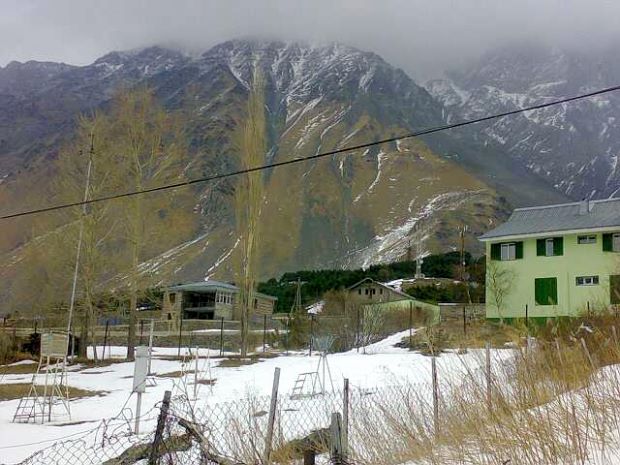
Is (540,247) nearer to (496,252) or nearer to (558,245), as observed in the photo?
(558,245)

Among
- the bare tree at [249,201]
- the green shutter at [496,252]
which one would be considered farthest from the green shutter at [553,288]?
the bare tree at [249,201]

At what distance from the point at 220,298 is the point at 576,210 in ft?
99.8

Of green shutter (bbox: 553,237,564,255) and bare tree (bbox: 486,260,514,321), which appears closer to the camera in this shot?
green shutter (bbox: 553,237,564,255)

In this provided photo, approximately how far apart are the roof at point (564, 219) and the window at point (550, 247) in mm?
498

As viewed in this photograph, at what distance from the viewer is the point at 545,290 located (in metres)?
31.5

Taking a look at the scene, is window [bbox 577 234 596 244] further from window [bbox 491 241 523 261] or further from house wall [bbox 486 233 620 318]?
window [bbox 491 241 523 261]

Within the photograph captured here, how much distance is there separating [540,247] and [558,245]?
0.89 metres

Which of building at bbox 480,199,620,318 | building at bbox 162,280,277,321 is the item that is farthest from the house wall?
building at bbox 162,280,277,321

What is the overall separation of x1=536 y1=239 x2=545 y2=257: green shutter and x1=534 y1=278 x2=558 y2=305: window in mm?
1277

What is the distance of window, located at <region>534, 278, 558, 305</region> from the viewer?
31.3 m

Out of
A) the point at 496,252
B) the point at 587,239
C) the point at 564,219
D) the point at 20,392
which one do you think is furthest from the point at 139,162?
the point at 587,239

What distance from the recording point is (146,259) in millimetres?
26375

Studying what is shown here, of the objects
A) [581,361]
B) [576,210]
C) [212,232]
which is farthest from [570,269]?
[212,232]

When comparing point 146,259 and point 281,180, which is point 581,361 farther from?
point 281,180
